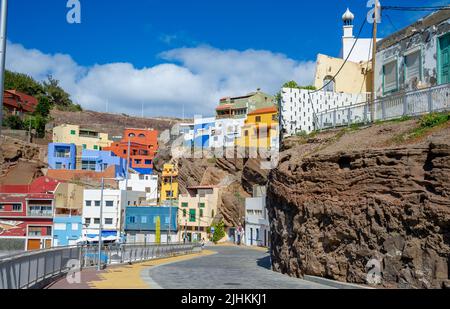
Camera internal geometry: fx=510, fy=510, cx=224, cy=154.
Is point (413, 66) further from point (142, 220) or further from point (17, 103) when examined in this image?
point (17, 103)

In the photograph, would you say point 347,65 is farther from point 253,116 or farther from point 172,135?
point 172,135

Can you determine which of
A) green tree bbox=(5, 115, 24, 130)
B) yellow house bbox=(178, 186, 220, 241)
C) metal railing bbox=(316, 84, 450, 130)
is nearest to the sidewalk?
metal railing bbox=(316, 84, 450, 130)

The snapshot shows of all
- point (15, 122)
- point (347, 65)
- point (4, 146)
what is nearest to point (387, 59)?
point (347, 65)

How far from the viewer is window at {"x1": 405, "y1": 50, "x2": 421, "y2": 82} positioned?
2181 cm

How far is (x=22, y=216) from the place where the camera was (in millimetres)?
55562

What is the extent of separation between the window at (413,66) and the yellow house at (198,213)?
1789 inches

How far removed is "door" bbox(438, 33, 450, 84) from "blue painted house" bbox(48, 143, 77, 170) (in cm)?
6621

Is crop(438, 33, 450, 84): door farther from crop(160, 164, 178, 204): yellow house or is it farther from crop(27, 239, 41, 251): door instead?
crop(160, 164, 178, 204): yellow house

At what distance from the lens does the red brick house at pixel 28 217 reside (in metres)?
54.8

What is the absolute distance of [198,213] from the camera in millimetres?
66250

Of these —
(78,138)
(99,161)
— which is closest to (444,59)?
(99,161)

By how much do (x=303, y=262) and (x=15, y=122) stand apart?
8126 cm

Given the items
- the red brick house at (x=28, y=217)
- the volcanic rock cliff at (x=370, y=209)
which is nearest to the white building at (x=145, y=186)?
the red brick house at (x=28, y=217)

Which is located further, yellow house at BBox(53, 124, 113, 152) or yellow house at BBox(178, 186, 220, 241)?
yellow house at BBox(53, 124, 113, 152)
